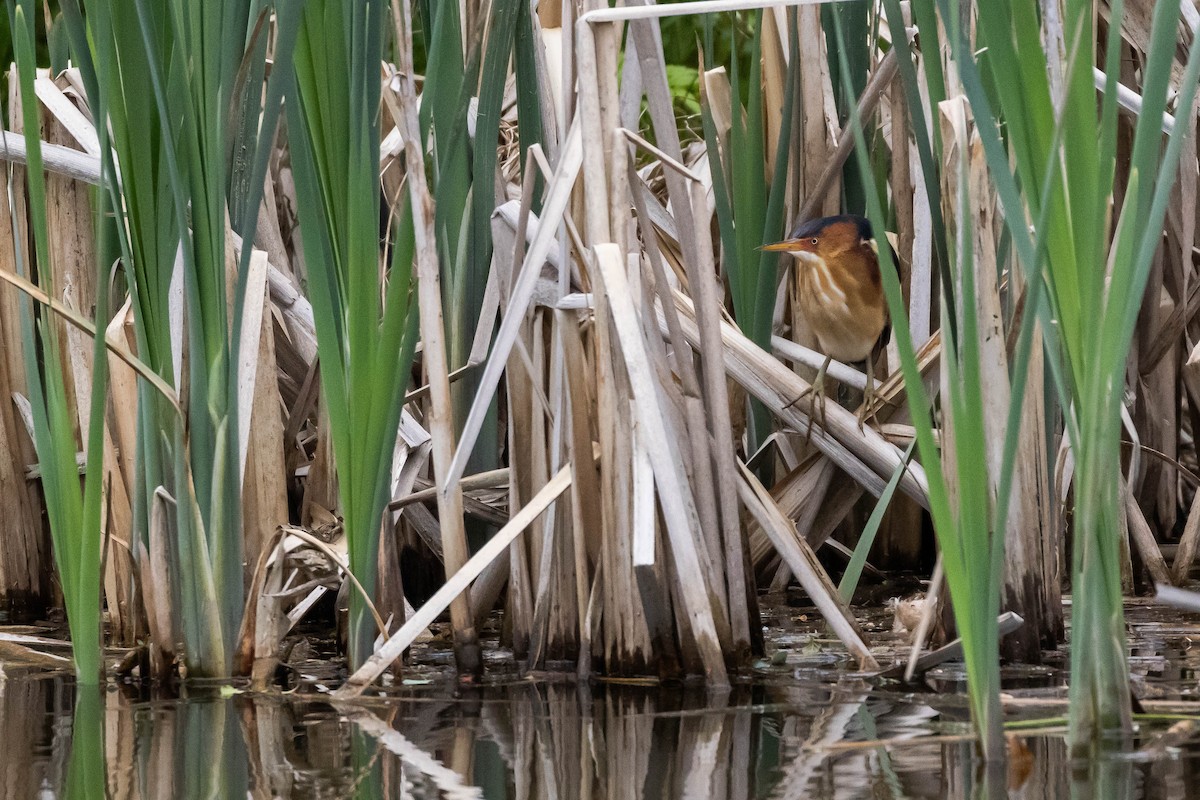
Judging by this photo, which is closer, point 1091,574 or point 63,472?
point 1091,574

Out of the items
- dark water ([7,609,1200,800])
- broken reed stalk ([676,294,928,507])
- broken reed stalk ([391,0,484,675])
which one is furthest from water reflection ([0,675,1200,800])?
broken reed stalk ([676,294,928,507])

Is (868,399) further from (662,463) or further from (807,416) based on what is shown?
(662,463)

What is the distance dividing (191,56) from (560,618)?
3.83 feet

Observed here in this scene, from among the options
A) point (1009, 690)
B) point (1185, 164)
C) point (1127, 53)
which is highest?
point (1127, 53)

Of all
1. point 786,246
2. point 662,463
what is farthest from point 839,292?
point 662,463

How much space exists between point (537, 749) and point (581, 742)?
7 centimetres

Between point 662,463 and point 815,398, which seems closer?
point 662,463

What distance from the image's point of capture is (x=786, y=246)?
3.18m

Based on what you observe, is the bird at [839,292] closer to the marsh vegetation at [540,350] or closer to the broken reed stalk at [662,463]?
the marsh vegetation at [540,350]

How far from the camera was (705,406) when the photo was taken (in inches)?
105

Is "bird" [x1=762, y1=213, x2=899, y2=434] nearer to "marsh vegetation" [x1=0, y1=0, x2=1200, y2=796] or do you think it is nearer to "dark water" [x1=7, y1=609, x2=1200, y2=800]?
"marsh vegetation" [x1=0, y1=0, x2=1200, y2=796]

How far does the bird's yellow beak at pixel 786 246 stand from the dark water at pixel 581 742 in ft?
3.12

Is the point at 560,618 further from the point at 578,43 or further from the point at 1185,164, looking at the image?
the point at 1185,164

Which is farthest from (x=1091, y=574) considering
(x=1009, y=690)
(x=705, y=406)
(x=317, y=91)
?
(x=317, y=91)
